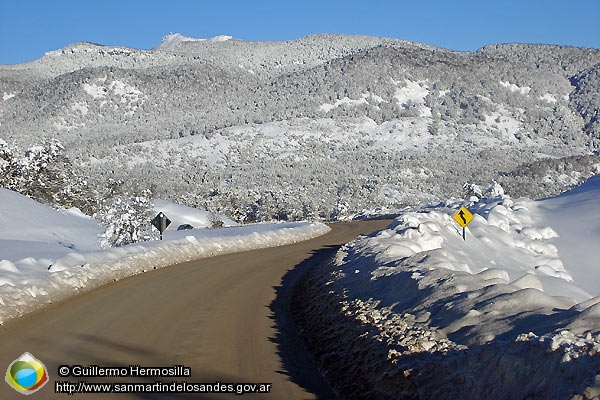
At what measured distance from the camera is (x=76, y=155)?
18938 centimetres

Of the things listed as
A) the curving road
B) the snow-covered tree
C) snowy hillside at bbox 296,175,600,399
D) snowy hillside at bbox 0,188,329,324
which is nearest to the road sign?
snowy hillside at bbox 296,175,600,399

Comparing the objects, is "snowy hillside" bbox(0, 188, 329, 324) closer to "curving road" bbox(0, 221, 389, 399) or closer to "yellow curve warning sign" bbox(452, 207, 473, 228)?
"curving road" bbox(0, 221, 389, 399)

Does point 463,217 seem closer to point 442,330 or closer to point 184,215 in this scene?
point 442,330

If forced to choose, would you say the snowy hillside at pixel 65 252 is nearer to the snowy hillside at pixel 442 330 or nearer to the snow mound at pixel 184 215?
the snowy hillside at pixel 442 330

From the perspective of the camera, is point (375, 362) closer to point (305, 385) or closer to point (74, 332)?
point (305, 385)

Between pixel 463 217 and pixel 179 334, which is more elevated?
pixel 463 217

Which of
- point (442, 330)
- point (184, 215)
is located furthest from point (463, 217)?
point (184, 215)

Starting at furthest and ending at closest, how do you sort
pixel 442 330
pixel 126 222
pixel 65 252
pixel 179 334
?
pixel 126 222 → pixel 65 252 → pixel 179 334 → pixel 442 330

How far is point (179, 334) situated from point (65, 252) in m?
10.2

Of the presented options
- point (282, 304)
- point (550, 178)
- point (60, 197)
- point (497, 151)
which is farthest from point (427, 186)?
point (282, 304)

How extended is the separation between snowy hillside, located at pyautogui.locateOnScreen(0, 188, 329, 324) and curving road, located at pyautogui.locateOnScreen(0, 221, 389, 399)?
0.50m

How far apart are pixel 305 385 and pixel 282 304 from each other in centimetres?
558

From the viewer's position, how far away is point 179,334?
10320 mm

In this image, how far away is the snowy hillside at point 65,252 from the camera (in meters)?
12.9
